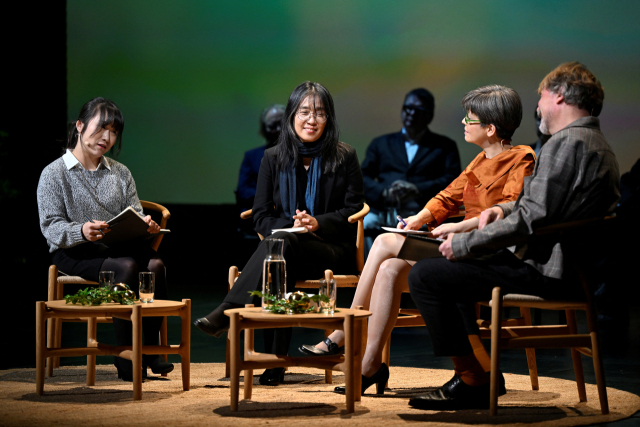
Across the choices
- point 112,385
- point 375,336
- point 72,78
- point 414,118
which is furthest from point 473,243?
point 72,78

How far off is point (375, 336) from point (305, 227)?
2.12 ft

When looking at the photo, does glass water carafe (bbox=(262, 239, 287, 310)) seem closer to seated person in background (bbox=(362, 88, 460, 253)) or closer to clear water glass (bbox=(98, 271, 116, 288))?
clear water glass (bbox=(98, 271, 116, 288))

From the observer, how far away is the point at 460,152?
6.98 meters

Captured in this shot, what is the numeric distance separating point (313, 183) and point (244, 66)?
14.2ft

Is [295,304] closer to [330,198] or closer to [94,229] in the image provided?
[330,198]

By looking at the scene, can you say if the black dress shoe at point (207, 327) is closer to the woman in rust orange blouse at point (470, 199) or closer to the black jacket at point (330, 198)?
the woman in rust orange blouse at point (470, 199)

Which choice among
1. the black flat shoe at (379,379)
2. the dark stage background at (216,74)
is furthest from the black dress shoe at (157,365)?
the dark stage background at (216,74)

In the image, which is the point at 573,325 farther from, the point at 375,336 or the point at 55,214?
the point at 55,214

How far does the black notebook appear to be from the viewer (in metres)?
2.58

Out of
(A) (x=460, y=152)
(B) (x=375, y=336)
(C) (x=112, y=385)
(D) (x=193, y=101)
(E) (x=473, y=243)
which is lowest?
(C) (x=112, y=385)

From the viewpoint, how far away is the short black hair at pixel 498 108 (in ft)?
9.80

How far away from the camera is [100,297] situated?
2.91 meters

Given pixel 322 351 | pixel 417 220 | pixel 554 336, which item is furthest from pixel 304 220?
pixel 554 336

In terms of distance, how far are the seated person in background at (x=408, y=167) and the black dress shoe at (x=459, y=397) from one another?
381 cm
